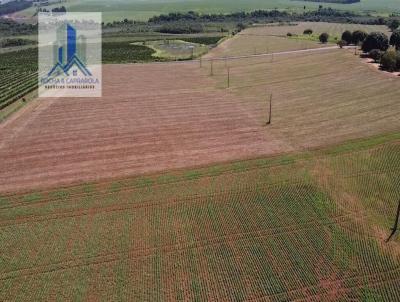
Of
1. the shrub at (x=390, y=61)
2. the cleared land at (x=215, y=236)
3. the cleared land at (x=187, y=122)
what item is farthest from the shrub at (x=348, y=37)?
the cleared land at (x=215, y=236)

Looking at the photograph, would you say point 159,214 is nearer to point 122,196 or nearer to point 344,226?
point 122,196

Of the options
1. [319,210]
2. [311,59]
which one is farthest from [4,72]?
[319,210]

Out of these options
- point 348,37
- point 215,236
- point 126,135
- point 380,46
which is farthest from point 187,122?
point 348,37

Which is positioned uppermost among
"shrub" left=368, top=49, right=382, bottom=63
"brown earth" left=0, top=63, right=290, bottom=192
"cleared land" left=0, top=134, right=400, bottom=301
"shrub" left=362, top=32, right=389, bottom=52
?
"shrub" left=362, top=32, right=389, bottom=52

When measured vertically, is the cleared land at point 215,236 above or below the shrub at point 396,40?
below

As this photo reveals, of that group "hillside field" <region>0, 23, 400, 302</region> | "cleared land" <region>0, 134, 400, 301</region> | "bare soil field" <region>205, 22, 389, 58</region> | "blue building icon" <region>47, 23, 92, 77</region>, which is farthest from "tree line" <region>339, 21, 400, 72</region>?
"blue building icon" <region>47, 23, 92, 77</region>

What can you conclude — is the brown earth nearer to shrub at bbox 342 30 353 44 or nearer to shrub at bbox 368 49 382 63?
shrub at bbox 368 49 382 63

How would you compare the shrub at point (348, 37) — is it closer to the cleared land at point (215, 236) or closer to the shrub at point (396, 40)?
the shrub at point (396, 40)

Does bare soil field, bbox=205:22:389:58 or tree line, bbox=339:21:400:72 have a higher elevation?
bare soil field, bbox=205:22:389:58
